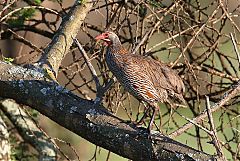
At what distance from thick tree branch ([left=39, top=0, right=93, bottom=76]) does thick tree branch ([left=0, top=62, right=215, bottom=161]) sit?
296 mm

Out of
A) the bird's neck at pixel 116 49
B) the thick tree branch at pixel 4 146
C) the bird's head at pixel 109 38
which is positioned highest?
the bird's head at pixel 109 38

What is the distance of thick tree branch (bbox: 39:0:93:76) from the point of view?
363cm

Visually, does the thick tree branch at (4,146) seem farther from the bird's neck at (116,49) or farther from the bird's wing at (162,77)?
the bird's wing at (162,77)

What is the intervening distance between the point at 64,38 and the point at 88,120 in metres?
0.91

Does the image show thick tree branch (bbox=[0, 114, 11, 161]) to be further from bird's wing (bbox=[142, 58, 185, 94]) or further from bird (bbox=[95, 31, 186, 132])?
bird's wing (bbox=[142, 58, 185, 94])

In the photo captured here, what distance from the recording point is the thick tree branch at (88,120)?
2.78 metres

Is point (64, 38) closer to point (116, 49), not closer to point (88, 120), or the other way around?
point (116, 49)

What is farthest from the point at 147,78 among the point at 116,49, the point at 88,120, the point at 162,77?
the point at 88,120

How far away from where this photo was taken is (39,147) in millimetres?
4695

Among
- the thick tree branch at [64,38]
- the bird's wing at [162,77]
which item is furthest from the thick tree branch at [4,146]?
the bird's wing at [162,77]

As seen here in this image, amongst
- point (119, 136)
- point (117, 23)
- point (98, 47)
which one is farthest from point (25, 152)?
point (119, 136)

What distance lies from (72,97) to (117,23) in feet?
3.92

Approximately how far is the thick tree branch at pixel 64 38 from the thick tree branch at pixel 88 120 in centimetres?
30

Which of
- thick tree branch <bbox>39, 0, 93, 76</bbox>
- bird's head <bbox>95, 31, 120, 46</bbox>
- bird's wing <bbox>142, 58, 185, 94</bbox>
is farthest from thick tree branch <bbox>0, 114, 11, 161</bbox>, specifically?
bird's wing <bbox>142, 58, 185, 94</bbox>
